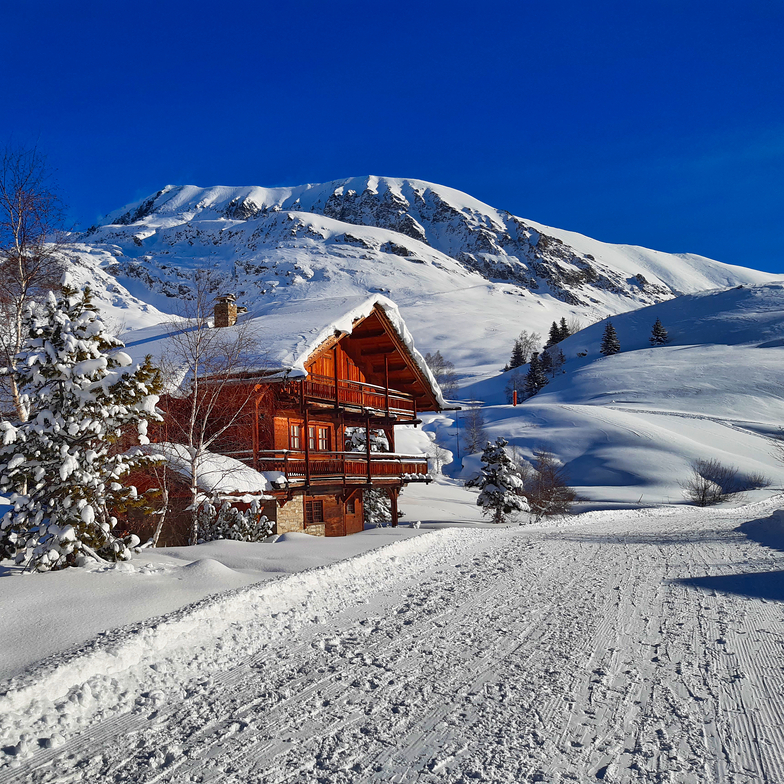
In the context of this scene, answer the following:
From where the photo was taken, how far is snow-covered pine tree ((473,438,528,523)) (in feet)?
95.5

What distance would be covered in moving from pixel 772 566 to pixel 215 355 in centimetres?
1217

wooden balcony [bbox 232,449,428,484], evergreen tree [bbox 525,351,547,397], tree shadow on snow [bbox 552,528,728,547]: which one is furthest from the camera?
evergreen tree [bbox 525,351,547,397]

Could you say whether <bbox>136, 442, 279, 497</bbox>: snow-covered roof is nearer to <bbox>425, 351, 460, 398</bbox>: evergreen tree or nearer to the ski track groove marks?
the ski track groove marks

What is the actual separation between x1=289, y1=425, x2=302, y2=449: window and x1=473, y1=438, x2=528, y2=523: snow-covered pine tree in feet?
36.1

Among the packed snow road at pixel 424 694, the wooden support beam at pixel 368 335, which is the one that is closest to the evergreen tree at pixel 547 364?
the wooden support beam at pixel 368 335

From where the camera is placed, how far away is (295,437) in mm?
20953

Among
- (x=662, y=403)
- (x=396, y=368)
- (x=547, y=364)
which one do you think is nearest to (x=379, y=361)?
(x=396, y=368)

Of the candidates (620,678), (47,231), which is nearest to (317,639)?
(620,678)

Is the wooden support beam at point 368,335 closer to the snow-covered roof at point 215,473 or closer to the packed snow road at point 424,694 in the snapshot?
the snow-covered roof at point 215,473

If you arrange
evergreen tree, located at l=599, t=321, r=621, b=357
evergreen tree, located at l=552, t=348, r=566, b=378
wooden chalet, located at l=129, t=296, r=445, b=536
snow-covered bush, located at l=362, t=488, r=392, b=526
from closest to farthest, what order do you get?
wooden chalet, located at l=129, t=296, r=445, b=536 < snow-covered bush, located at l=362, t=488, r=392, b=526 < evergreen tree, located at l=552, t=348, r=566, b=378 < evergreen tree, located at l=599, t=321, r=621, b=357

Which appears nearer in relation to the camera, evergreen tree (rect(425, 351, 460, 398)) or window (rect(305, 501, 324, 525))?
window (rect(305, 501, 324, 525))

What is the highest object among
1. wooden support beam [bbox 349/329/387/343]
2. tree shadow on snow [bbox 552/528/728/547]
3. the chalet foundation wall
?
wooden support beam [bbox 349/329/387/343]

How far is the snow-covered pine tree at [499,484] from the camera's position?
2911 cm

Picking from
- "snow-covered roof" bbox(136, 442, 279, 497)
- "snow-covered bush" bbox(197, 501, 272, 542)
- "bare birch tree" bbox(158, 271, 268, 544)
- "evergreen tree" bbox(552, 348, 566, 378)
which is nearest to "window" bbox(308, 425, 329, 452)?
"bare birch tree" bbox(158, 271, 268, 544)
